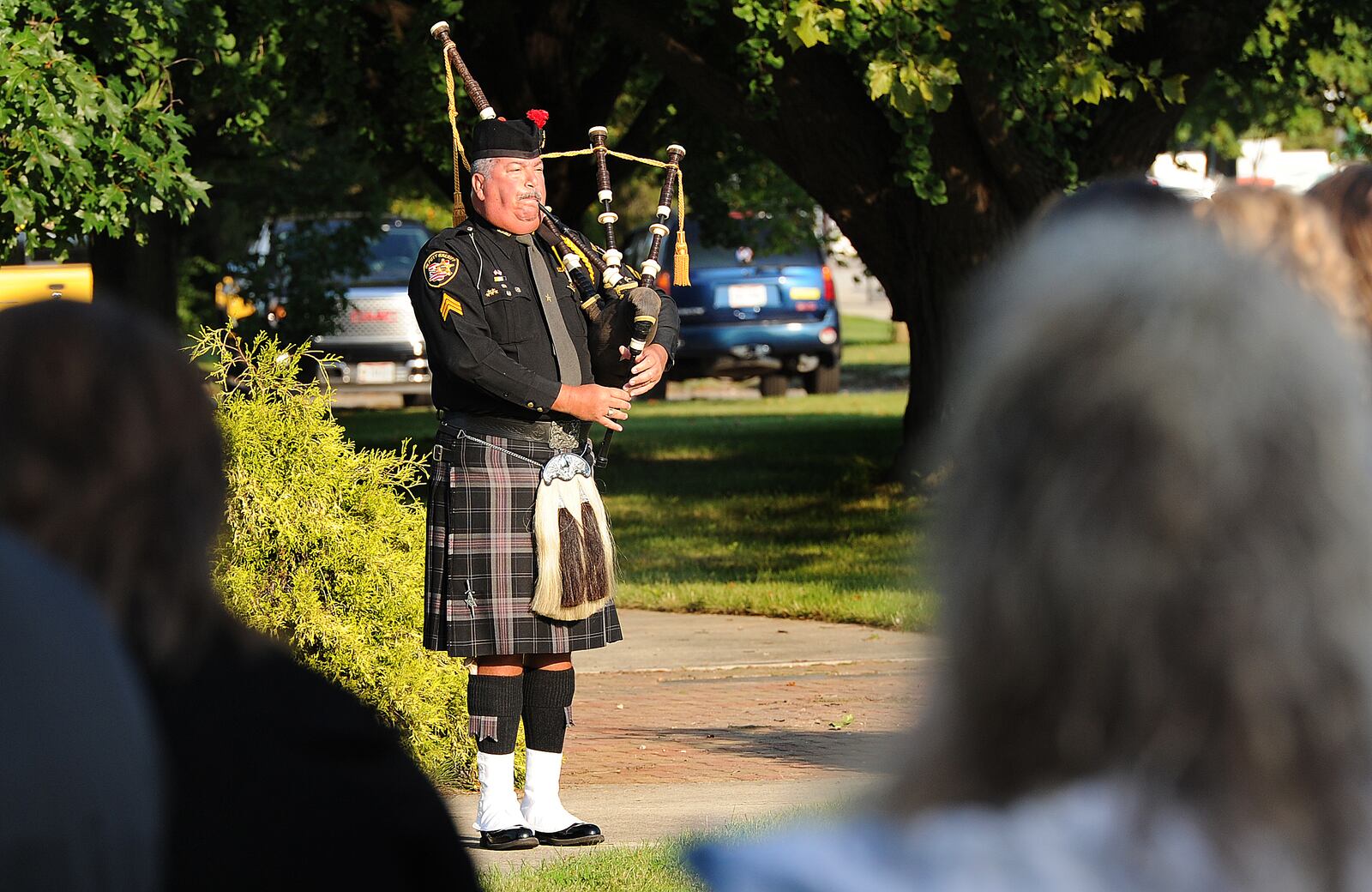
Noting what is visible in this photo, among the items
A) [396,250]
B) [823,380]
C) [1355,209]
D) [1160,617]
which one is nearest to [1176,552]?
[1160,617]

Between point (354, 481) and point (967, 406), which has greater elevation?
point (967, 406)

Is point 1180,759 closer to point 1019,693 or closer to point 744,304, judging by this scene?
point 1019,693

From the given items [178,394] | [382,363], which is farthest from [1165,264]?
[382,363]

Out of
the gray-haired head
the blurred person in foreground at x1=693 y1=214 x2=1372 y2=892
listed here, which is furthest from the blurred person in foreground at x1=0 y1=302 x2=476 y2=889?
the gray-haired head

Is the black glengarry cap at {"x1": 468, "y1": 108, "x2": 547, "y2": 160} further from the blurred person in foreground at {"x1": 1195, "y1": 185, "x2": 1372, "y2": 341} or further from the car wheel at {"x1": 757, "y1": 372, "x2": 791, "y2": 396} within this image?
the car wheel at {"x1": 757, "y1": 372, "x2": 791, "y2": 396}

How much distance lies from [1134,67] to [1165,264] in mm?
10801

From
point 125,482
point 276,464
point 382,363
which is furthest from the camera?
point 382,363

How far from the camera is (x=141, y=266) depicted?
17750mm

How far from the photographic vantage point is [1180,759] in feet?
4.39

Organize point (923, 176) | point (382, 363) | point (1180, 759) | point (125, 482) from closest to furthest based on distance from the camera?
point (1180, 759) < point (125, 482) < point (923, 176) < point (382, 363)

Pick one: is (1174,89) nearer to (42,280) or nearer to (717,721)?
(717,721)

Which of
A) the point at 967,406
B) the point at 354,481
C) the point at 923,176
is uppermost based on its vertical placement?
the point at 923,176

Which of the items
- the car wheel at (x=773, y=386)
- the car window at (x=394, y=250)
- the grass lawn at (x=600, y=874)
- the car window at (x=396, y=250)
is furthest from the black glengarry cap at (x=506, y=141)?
the car wheel at (x=773, y=386)

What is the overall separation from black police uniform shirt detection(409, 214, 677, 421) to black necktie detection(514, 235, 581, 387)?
1 centimetres
